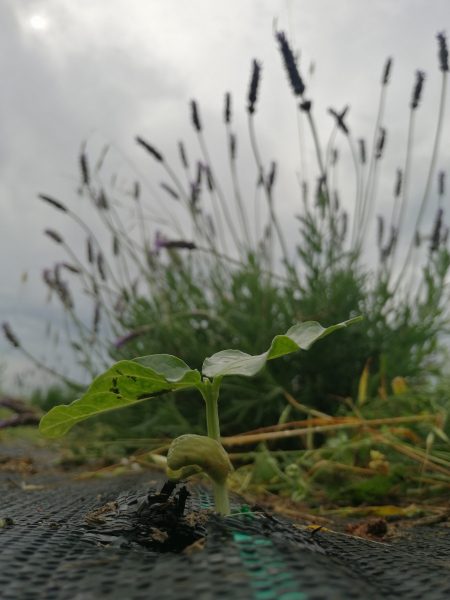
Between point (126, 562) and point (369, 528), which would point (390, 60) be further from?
point (126, 562)

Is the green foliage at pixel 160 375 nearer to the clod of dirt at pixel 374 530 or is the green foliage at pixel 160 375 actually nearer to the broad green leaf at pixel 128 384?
the broad green leaf at pixel 128 384

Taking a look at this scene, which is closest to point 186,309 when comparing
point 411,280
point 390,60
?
point 411,280

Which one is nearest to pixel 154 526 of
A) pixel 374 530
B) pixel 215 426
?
pixel 215 426

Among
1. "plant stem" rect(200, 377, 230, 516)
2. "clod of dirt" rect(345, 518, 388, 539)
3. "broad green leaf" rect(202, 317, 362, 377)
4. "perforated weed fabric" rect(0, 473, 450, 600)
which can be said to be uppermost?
"broad green leaf" rect(202, 317, 362, 377)

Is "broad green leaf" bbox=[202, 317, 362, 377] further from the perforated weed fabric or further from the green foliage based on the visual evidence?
the perforated weed fabric

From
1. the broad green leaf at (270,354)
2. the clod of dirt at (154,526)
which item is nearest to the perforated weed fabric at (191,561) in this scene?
the clod of dirt at (154,526)

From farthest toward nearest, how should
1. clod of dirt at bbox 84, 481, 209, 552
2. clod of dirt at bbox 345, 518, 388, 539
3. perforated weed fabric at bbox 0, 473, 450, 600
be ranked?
clod of dirt at bbox 345, 518, 388, 539 → clod of dirt at bbox 84, 481, 209, 552 → perforated weed fabric at bbox 0, 473, 450, 600

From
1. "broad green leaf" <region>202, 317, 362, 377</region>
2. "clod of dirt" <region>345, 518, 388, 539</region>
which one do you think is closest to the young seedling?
"broad green leaf" <region>202, 317, 362, 377</region>
